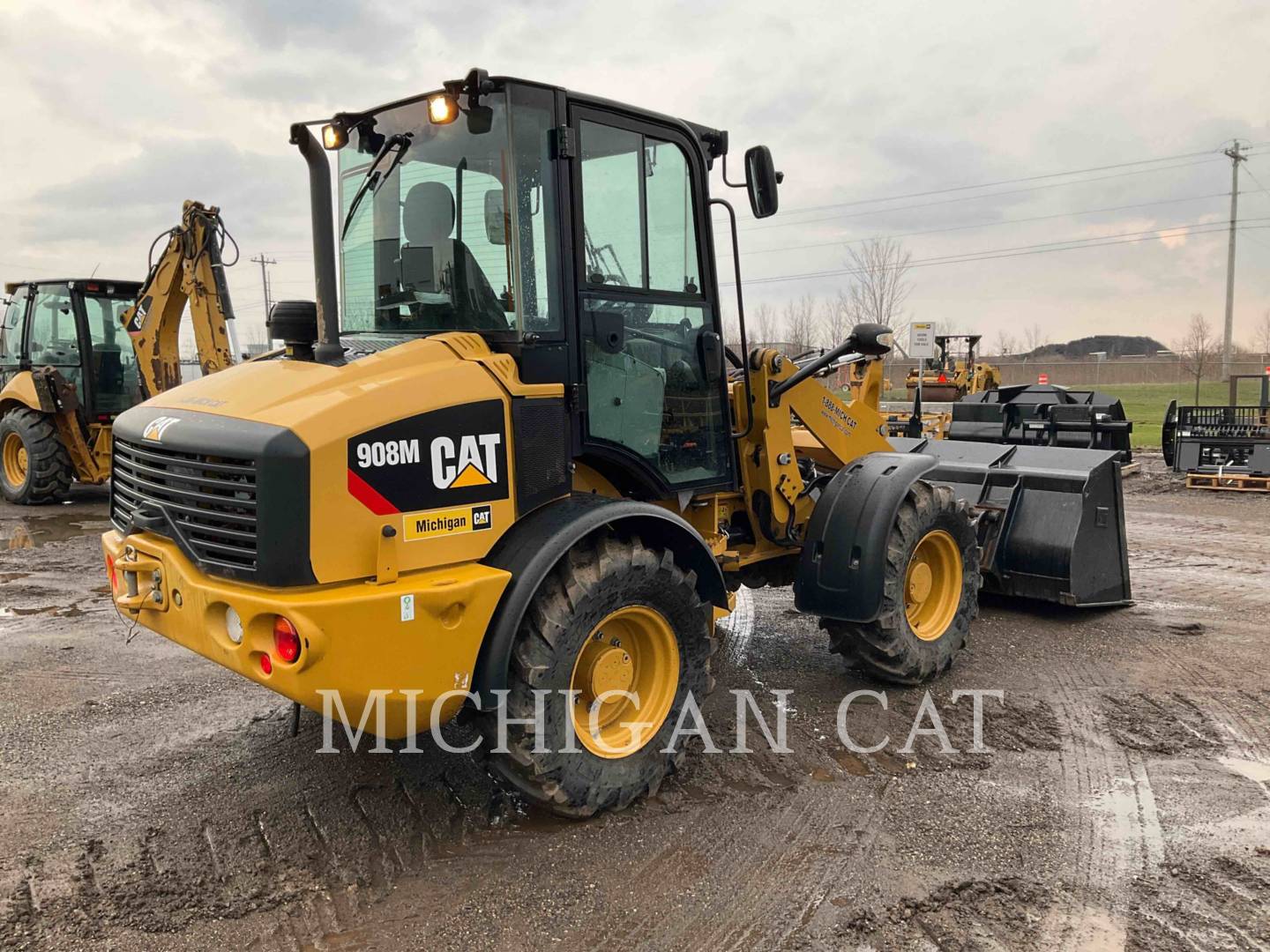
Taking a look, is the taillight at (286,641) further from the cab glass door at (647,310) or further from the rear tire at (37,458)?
the rear tire at (37,458)

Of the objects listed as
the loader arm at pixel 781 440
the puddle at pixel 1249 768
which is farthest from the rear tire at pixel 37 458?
the puddle at pixel 1249 768

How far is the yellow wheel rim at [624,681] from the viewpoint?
3498 mm

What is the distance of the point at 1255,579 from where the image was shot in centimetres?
717

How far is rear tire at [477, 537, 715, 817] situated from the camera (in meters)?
3.17

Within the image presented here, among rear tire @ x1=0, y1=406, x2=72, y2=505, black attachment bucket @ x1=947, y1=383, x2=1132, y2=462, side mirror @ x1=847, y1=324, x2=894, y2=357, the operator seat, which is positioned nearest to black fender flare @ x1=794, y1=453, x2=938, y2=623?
side mirror @ x1=847, y1=324, x2=894, y2=357

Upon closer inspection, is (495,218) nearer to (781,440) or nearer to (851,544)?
(781,440)

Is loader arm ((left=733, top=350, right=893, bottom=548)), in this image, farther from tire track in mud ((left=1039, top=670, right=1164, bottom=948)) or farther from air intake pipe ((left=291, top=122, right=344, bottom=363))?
air intake pipe ((left=291, top=122, right=344, bottom=363))

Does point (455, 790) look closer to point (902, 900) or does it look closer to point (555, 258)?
point (902, 900)

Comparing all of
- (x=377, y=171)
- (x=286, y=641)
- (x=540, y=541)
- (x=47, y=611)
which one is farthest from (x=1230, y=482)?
(x=47, y=611)

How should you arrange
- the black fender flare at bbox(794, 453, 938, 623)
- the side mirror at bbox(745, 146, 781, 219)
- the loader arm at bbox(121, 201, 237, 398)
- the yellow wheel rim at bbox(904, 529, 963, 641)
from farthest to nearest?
1. the loader arm at bbox(121, 201, 237, 398)
2. the yellow wheel rim at bbox(904, 529, 963, 641)
3. the black fender flare at bbox(794, 453, 938, 623)
4. the side mirror at bbox(745, 146, 781, 219)

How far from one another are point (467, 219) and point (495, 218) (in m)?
0.13

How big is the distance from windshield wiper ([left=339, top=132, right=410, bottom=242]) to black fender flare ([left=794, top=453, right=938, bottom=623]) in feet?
8.34

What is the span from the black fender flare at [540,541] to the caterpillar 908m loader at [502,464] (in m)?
0.01

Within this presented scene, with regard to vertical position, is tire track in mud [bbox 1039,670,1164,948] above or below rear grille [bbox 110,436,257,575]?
below
